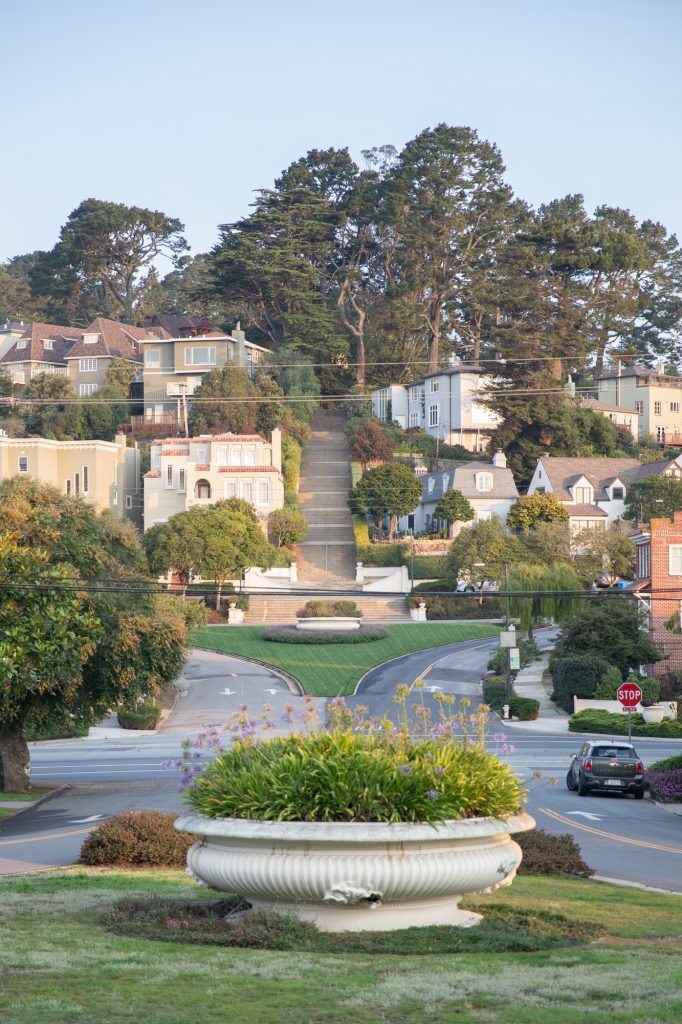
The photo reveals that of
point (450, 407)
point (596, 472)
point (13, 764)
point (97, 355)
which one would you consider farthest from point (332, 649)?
point (97, 355)

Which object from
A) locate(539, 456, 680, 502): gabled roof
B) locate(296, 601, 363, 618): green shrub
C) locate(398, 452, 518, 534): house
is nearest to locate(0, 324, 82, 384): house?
locate(398, 452, 518, 534): house

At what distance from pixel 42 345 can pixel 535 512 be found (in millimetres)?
59820

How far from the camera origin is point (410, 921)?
11766mm

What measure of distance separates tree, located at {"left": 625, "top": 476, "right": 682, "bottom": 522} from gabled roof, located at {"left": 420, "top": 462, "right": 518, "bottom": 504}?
9.36 metres

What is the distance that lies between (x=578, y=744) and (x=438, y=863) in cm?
3814

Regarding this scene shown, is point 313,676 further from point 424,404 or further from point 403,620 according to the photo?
point 424,404

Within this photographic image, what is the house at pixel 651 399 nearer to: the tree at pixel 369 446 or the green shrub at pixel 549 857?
the tree at pixel 369 446

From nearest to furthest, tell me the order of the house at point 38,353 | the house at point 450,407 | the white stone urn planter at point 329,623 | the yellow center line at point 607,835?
the yellow center line at point 607,835 < the white stone urn planter at point 329,623 < the house at point 450,407 < the house at point 38,353

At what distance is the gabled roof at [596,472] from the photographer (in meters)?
101

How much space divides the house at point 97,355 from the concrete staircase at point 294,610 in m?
41.6

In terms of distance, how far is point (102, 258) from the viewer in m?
153

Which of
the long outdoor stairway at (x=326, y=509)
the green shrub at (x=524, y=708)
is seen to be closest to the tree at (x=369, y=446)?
the long outdoor stairway at (x=326, y=509)

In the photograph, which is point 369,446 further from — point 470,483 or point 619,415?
point 619,415

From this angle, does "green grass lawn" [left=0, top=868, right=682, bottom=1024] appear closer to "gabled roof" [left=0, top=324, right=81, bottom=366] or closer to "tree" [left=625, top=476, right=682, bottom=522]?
"tree" [left=625, top=476, right=682, bottom=522]
